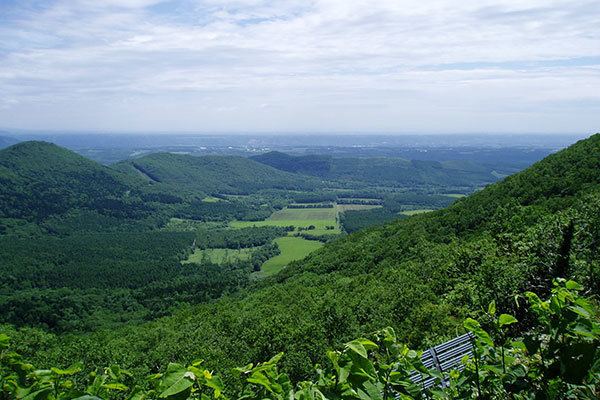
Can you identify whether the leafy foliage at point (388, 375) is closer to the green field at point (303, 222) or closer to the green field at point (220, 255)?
the green field at point (220, 255)

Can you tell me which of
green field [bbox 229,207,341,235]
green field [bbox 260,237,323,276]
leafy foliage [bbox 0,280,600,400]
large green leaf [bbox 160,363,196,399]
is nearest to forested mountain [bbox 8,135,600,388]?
leafy foliage [bbox 0,280,600,400]

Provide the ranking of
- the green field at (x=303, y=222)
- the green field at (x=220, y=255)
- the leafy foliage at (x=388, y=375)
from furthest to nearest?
1. the green field at (x=303, y=222)
2. the green field at (x=220, y=255)
3. the leafy foliage at (x=388, y=375)

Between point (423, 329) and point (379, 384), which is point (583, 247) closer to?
point (423, 329)

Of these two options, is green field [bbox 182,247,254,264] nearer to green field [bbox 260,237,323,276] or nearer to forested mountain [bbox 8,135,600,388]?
green field [bbox 260,237,323,276]

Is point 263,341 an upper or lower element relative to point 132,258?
upper

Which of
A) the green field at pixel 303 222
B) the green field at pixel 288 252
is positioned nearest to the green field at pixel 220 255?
the green field at pixel 288 252

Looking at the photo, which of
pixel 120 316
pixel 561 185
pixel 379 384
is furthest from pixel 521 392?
pixel 120 316
